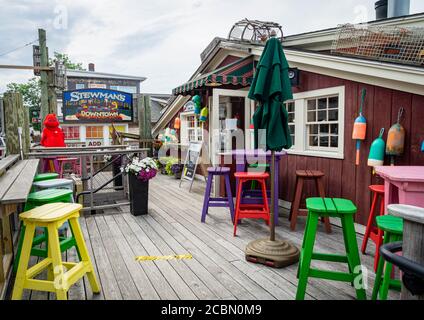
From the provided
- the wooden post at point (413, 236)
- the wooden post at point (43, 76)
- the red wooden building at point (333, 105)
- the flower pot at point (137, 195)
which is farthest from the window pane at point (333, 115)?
the wooden post at point (43, 76)

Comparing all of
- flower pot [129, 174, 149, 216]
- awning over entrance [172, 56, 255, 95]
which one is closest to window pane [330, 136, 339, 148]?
awning over entrance [172, 56, 255, 95]

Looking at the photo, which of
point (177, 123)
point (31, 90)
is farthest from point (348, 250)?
point (31, 90)

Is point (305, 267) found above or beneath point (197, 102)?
beneath

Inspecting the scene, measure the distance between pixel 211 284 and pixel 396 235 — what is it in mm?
1389

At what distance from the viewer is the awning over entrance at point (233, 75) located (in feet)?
16.8

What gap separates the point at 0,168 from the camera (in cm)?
266

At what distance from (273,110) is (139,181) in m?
2.54

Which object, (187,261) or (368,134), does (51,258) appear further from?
(368,134)

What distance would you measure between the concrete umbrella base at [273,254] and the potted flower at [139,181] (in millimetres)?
2153

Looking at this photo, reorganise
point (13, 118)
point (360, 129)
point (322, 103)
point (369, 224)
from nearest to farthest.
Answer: point (369, 224), point (360, 129), point (13, 118), point (322, 103)

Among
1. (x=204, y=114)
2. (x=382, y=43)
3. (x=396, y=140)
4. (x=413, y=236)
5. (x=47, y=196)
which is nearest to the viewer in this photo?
(x=413, y=236)

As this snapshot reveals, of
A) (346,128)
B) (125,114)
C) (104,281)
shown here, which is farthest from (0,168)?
(125,114)

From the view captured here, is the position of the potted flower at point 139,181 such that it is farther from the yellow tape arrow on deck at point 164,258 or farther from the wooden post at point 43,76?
the wooden post at point 43,76

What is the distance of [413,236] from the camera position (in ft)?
3.87
